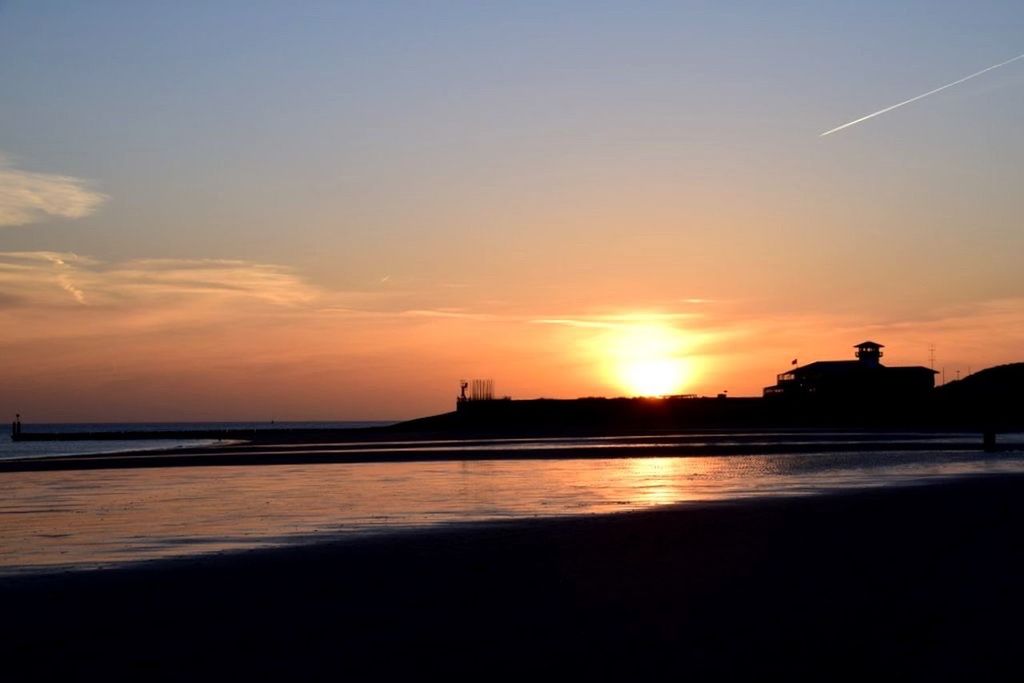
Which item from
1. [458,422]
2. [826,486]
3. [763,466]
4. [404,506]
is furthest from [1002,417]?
[404,506]

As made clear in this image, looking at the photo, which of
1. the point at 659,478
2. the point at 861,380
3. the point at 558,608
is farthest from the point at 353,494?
the point at 861,380

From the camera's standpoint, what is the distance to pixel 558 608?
13.1 metres

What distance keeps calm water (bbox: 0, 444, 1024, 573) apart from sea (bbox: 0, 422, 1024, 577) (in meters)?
0.05

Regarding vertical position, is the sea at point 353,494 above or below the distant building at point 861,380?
below

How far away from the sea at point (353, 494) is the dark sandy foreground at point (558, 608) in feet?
9.30

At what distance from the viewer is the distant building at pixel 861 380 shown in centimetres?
13375

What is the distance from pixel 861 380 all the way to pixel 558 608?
13005cm

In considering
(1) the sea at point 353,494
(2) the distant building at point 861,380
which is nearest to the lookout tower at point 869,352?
(2) the distant building at point 861,380

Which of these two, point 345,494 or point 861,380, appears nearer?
point 345,494

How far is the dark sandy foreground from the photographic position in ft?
34.7

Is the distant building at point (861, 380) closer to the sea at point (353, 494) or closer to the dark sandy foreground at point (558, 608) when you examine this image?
the sea at point (353, 494)

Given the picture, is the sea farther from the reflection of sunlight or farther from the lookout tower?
the lookout tower

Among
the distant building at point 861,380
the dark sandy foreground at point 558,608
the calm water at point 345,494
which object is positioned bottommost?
the dark sandy foreground at point 558,608

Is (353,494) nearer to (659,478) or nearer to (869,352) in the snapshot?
(659,478)
